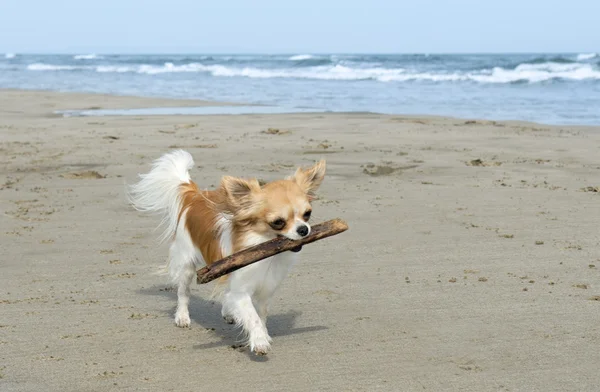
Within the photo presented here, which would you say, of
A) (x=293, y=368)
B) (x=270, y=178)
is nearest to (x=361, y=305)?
(x=293, y=368)

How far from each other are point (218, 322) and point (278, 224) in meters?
1.11

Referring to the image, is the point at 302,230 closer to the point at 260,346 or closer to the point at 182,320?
the point at 260,346

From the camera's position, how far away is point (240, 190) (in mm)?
4266

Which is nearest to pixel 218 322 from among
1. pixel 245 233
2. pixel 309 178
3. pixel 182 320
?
pixel 182 320

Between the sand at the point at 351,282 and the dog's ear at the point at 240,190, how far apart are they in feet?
2.62

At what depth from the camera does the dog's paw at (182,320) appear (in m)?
4.80

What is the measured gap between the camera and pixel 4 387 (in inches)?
148

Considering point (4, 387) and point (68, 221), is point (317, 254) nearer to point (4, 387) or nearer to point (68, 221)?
point (68, 221)

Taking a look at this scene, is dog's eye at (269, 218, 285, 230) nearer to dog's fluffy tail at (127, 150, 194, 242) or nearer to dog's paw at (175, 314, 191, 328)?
dog's paw at (175, 314, 191, 328)

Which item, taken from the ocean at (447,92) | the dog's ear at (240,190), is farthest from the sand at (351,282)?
the ocean at (447,92)

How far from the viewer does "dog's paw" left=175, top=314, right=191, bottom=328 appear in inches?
189

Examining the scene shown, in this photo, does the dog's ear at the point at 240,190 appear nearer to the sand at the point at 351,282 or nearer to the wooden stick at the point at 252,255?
the wooden stick at the point at 252,255

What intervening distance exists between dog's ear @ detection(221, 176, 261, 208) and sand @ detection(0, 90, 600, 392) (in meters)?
0.80

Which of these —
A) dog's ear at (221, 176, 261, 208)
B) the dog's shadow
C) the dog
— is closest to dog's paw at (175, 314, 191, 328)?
the dog
